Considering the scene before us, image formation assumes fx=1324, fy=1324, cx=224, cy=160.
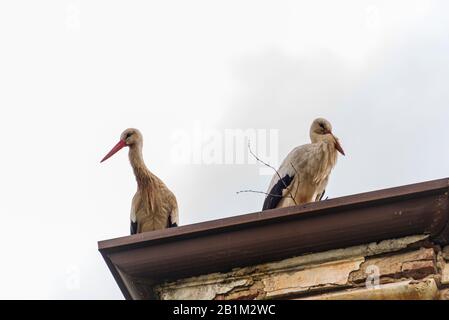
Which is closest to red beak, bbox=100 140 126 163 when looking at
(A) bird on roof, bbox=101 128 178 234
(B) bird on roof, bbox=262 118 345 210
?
(A) bird on roof, bbox=101 128 178 234

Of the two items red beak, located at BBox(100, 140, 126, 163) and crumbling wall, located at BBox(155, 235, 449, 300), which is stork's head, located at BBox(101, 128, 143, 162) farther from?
crumbling wall, located at BBox(155, 235, 449, 300)

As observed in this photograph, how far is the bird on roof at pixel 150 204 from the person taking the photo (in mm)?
12039

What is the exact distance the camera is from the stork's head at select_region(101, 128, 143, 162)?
1266cm

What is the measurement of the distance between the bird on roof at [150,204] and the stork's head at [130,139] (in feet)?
0.69

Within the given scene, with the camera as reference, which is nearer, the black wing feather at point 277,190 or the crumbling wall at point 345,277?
the crumbling wall at point 345,277

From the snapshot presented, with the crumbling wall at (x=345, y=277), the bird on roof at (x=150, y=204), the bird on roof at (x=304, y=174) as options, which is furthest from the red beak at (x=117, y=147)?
the crumbling wall at (x=345, y=277)

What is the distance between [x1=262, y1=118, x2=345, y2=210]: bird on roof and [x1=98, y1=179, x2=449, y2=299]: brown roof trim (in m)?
3.03

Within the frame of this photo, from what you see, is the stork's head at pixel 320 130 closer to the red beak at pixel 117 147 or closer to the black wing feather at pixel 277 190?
the black wing feather at pixel 277 190

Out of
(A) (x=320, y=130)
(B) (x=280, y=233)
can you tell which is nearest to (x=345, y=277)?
(B) (x=280, y=233)

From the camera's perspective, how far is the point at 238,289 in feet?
26.9

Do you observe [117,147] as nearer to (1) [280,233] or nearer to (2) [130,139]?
(2) [130,139]

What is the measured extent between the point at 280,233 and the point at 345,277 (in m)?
0.47
